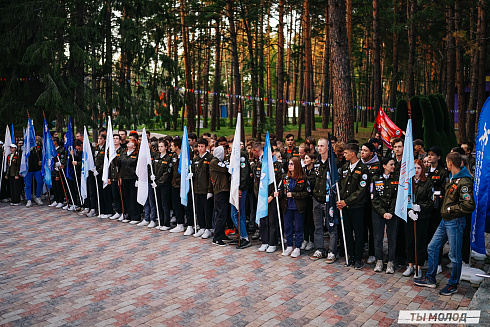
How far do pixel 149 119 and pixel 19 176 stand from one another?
770 cm

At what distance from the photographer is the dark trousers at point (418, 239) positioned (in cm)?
740

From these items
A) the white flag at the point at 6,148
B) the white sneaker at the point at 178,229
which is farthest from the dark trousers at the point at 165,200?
the white flag at the point at 6,148

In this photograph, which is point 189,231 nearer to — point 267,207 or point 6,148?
point 267,207

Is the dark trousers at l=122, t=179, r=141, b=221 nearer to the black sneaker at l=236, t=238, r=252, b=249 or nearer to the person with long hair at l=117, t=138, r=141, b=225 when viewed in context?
the person with long hair at l=117, t=138, r=141, b=225

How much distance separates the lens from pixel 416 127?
A: 534 inches

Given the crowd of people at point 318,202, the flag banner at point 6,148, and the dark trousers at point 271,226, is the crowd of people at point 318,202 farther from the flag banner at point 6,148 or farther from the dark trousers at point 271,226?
the flag banner at point 6,148

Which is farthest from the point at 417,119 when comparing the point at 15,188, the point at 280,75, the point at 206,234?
the point at 15,188

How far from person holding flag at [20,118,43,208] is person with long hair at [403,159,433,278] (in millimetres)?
11323

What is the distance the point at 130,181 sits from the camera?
1159cm

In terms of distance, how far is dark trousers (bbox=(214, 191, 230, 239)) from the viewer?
9.42m

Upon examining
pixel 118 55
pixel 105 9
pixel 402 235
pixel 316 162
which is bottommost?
pixel 402 235

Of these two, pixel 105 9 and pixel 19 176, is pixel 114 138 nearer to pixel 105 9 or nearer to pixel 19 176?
pixel 19 176

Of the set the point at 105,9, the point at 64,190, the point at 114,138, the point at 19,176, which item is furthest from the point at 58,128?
the point at 114,138

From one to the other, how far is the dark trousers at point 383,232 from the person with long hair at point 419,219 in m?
0.22
